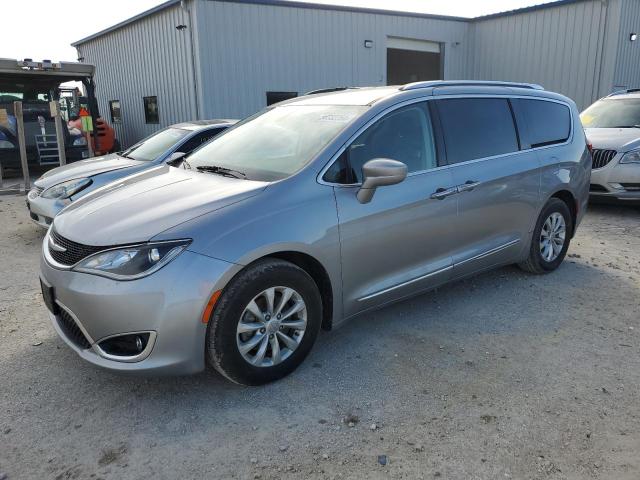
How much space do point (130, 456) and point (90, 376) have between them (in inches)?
35.2

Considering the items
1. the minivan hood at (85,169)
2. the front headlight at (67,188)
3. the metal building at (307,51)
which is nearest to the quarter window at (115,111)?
the metal building at (307,51)

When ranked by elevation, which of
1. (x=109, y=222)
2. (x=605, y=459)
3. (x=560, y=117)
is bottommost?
(x=605, y=459)

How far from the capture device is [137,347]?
8.97 feet

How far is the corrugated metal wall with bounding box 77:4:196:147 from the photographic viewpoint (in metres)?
13.7

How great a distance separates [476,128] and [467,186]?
0.55 meters

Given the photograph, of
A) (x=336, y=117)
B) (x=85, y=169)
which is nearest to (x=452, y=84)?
(x=336, y=117)

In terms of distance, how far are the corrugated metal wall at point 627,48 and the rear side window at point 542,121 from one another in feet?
42.4

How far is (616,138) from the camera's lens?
7.98 metres

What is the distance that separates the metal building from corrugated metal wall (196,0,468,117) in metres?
0.03

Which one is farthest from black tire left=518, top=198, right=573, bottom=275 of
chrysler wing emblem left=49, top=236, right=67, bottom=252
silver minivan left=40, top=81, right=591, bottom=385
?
chrysler wing emblem left=49, top=236, right=67, bottom=252

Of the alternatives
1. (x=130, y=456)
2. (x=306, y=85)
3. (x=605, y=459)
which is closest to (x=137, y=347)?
(x=130, y=456)

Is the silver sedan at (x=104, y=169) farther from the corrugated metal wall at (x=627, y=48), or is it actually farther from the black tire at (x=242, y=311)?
the corrugated metal wall at (x=627, y=48)

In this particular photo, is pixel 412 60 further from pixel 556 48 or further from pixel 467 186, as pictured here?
pixel 467 186

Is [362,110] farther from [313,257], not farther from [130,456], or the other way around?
[130,456]
